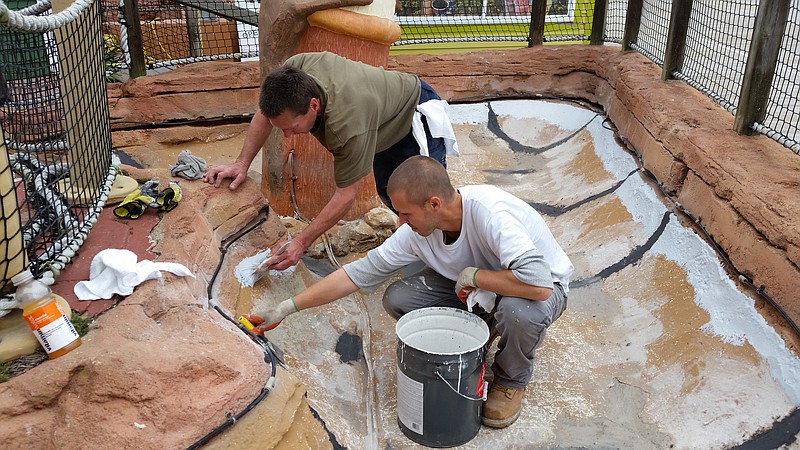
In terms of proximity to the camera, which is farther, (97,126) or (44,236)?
(97,126)

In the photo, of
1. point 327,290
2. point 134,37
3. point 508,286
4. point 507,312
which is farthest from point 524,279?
point 134,37

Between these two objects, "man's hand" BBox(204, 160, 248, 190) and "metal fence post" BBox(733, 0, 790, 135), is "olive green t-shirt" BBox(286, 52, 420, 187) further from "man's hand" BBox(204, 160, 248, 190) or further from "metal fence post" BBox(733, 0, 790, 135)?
"metal fence post" BBox(733, 0, 790, 135)

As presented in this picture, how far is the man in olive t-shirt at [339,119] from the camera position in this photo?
2559 millimetres

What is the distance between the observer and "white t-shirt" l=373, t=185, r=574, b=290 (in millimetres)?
2387

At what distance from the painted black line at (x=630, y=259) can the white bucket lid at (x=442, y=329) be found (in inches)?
49.4

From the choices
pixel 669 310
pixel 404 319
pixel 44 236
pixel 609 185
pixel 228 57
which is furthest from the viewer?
pixel 228 57

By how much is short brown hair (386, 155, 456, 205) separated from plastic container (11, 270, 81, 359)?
111 cm

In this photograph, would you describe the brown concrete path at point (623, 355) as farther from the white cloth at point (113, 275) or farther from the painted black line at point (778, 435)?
the white cloth at point (113, 275)

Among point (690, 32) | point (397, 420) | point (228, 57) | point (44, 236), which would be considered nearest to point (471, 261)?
point (397, 420)

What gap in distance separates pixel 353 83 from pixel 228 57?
A: 3.60 meters

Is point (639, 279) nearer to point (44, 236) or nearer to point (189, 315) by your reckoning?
point (189, 315)

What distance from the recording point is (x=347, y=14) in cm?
370

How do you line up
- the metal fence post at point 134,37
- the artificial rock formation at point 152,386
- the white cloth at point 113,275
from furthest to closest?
1. the metal fence post at point 134,37
2. the white cloth at point 113,275
3. the artificial rock formation at point 152,386

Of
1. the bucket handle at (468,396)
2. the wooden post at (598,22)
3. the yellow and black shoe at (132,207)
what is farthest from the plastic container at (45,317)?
the wooden post at (598,22)
